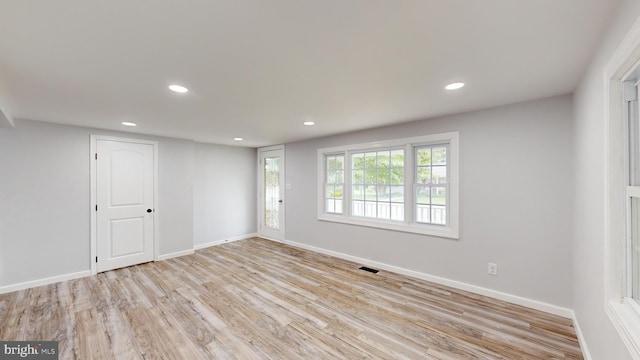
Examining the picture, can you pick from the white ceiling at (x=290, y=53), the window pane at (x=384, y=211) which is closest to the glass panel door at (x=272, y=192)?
the window pane at (x=384, y=211)

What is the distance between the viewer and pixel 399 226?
12.4 ft

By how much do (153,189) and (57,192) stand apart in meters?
1.20

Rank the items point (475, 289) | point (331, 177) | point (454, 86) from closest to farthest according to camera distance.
→ 1. point (454, 86)
2. point (475, 289)
3. point (331, 177)

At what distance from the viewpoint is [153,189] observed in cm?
453

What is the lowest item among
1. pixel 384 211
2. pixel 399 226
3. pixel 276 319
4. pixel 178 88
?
pixel 276 319

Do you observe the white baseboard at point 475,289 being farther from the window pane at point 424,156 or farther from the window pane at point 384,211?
the window pane at point 424,156

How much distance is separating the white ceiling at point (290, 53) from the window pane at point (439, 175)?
888mm

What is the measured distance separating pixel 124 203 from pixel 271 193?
2851 millimetres

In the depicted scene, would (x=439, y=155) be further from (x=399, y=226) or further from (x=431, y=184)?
→ (x=399, y=226)

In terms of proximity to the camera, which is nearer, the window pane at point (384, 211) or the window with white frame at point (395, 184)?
the window with white frame at point (395, 184)

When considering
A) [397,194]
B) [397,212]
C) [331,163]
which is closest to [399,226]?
[397,212]

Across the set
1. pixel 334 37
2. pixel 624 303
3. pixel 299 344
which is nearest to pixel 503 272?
pixel 624 303

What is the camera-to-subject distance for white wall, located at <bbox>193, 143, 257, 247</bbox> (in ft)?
17.7

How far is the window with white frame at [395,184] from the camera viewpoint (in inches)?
134
